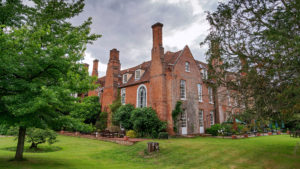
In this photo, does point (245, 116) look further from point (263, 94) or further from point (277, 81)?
point (277, 81)

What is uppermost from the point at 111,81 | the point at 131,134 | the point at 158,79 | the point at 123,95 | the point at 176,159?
the point at 111,81

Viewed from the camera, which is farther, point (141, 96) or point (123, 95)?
point (123, 95)

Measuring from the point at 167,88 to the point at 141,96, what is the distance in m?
4.13

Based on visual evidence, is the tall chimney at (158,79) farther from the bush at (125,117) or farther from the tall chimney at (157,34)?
the bush at (125,117)

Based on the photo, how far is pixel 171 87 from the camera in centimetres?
2303

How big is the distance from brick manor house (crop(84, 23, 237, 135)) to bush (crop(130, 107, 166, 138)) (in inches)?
37.8

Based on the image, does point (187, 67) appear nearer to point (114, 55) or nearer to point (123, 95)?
point (123, 95)

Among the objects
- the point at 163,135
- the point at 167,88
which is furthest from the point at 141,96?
the point at 163,135

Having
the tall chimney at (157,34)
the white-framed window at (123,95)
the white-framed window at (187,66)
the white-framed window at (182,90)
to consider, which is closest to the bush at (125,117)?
the white-framed window at (123,95)

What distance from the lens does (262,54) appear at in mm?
9398

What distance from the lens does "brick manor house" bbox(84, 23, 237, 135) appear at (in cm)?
2308

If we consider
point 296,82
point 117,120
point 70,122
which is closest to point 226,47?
point 296,82

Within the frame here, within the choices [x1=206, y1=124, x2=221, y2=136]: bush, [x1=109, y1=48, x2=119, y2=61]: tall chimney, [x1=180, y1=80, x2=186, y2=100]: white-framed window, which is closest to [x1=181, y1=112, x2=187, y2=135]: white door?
[x1=180, y1=80, x2=186, y2=100]: white-framed window

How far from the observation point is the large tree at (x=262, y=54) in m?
8.00
